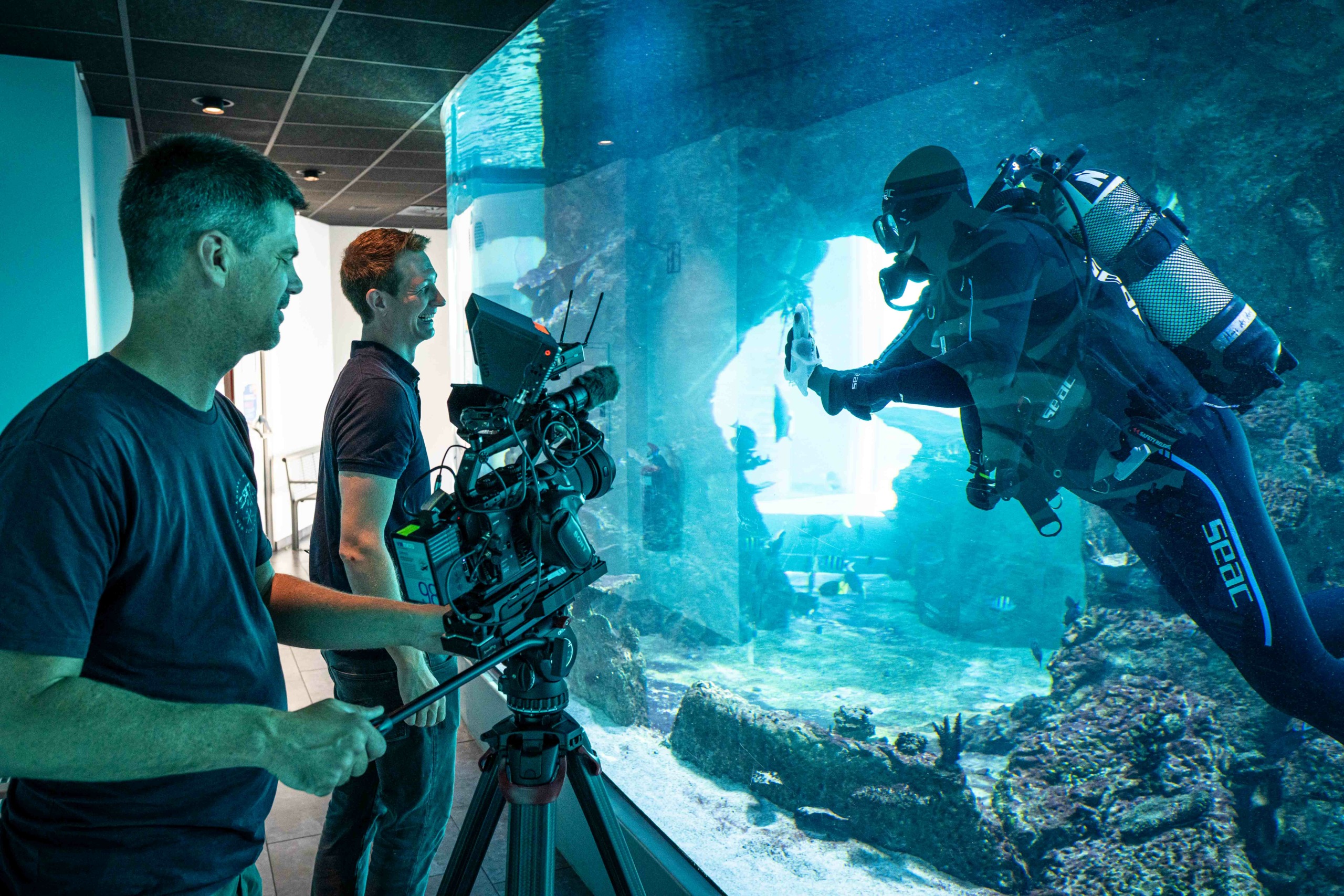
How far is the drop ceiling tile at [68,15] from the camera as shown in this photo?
122 inches

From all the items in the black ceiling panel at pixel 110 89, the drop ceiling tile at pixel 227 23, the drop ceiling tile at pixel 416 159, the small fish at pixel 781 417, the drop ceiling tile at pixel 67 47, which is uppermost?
the drop ceiling tile at pixel 416 159

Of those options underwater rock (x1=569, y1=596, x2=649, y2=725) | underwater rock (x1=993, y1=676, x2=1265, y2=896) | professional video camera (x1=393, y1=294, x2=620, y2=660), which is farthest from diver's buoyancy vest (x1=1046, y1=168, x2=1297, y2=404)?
underwater rock (x1=569, y1=596, x2=649, y2=725)

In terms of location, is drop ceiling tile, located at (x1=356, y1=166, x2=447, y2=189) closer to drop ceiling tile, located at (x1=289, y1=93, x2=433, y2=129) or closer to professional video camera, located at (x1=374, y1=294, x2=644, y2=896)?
drop ceiling tile, located at (x1=289, y1=93, x2=433, y2=129)

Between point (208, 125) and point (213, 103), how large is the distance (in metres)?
0.65

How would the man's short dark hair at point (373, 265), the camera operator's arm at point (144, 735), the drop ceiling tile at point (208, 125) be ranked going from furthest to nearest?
the drop ceiling tile at point (208, 125), the man's short dark hair at point (373, 265), the camera operator's arm at point (144, 735)

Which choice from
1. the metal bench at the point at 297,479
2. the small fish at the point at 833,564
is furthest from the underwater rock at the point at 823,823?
the metal bench at the point at 297,479

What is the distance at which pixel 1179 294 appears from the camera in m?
1.24

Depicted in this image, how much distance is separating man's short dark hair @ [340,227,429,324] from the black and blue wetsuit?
50.2 inches

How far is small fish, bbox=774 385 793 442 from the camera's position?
88.0 inches

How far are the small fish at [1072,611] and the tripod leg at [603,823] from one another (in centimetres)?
90

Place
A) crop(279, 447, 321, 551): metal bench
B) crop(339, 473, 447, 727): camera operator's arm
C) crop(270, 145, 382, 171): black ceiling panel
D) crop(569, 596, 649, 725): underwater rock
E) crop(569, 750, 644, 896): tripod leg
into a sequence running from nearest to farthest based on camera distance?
crop(569, 750, 644, 896): tripod leg
crop(339, 473, 447, 727): camera operator's arm
crop(569, 596, 649, 725): underwater rock
crop(270, 145, 382, 171): black ceiling panel
crop(279, 447, 321, 551): metal bench

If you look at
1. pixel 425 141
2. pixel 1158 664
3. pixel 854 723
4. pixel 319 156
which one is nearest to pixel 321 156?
pixel 319 156

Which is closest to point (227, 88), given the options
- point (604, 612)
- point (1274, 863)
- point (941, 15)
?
point (604, 612)

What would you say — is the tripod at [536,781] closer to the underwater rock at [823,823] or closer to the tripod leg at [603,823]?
the tripod leg at [603,823]
